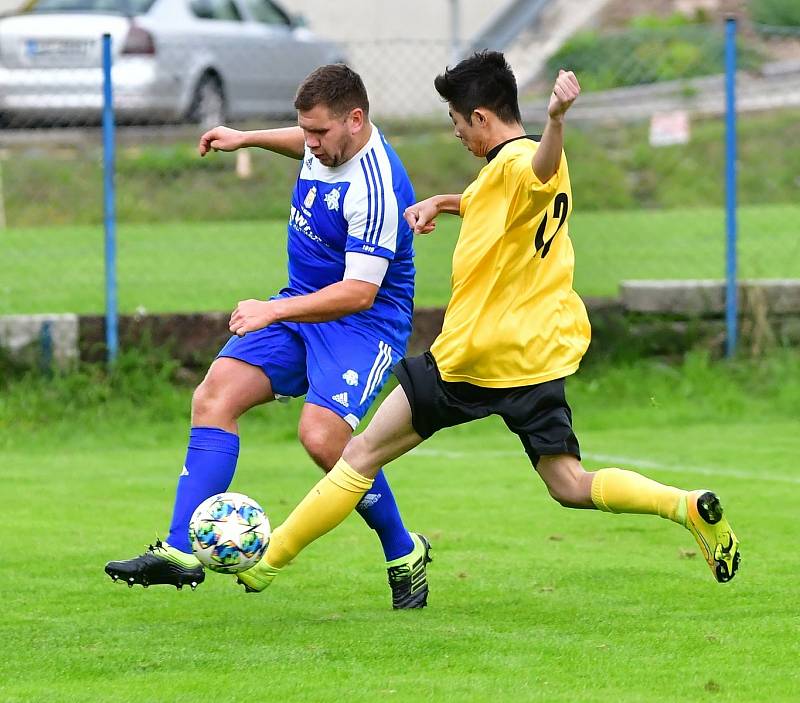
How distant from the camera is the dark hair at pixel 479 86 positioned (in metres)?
5.56

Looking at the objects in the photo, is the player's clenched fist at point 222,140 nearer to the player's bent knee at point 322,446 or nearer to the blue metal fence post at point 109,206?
the player's bent knee at point 322,446

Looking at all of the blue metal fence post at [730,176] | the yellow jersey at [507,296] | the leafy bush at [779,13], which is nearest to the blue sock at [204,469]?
the yellow jersey at [507,296]

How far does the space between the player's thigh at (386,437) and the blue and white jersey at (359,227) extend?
2.11ft

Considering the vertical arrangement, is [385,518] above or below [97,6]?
below

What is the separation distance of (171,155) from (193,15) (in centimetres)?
345

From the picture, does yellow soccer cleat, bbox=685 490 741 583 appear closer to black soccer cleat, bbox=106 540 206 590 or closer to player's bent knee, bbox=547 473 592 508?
player's bent knee, bbox=547 473 592 508

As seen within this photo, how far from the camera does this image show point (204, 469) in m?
6.04

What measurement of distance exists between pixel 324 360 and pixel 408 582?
90 centimetres

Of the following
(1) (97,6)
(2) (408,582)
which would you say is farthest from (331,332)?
(1) (97,6)

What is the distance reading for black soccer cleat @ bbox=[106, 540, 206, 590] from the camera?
571 cm

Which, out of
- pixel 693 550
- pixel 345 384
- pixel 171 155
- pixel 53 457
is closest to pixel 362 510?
pixel 345 384

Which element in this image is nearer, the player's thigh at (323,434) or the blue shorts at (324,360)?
the player's thigh at (323,434)

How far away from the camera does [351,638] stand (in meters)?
5.43

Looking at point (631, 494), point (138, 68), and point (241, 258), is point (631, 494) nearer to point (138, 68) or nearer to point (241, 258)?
point (241, 258)
